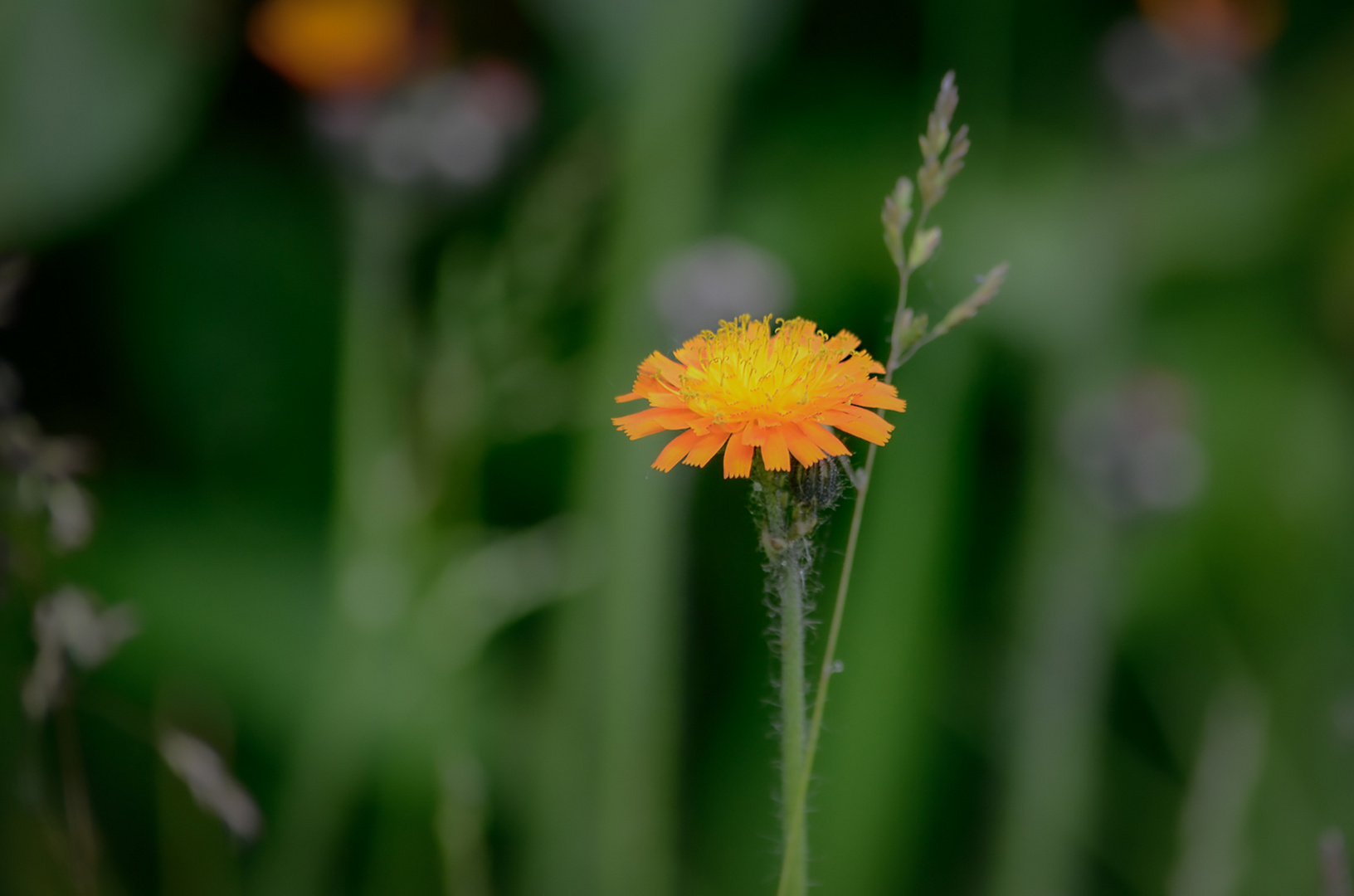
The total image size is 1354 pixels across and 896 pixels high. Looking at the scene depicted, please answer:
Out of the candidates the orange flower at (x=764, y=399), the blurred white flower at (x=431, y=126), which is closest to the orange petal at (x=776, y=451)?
the orange flower at (x=764, y=399)

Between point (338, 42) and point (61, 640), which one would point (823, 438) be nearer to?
point (61, 640)

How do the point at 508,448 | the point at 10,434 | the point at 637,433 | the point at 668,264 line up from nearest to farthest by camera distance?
the point at 637,433, the point at 10,434, the point at 668,264, the point at 508,448

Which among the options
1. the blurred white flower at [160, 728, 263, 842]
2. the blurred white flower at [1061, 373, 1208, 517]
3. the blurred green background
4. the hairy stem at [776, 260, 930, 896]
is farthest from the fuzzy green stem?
the blurred white flower at [1061, 373, 1208, 517]

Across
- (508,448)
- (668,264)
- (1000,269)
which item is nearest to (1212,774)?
(1000,269)

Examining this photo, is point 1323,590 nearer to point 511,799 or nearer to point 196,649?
point 511,799

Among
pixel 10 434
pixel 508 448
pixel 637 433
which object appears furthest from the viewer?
pixel 508 448

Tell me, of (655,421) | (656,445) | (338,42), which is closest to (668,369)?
(655,421)
